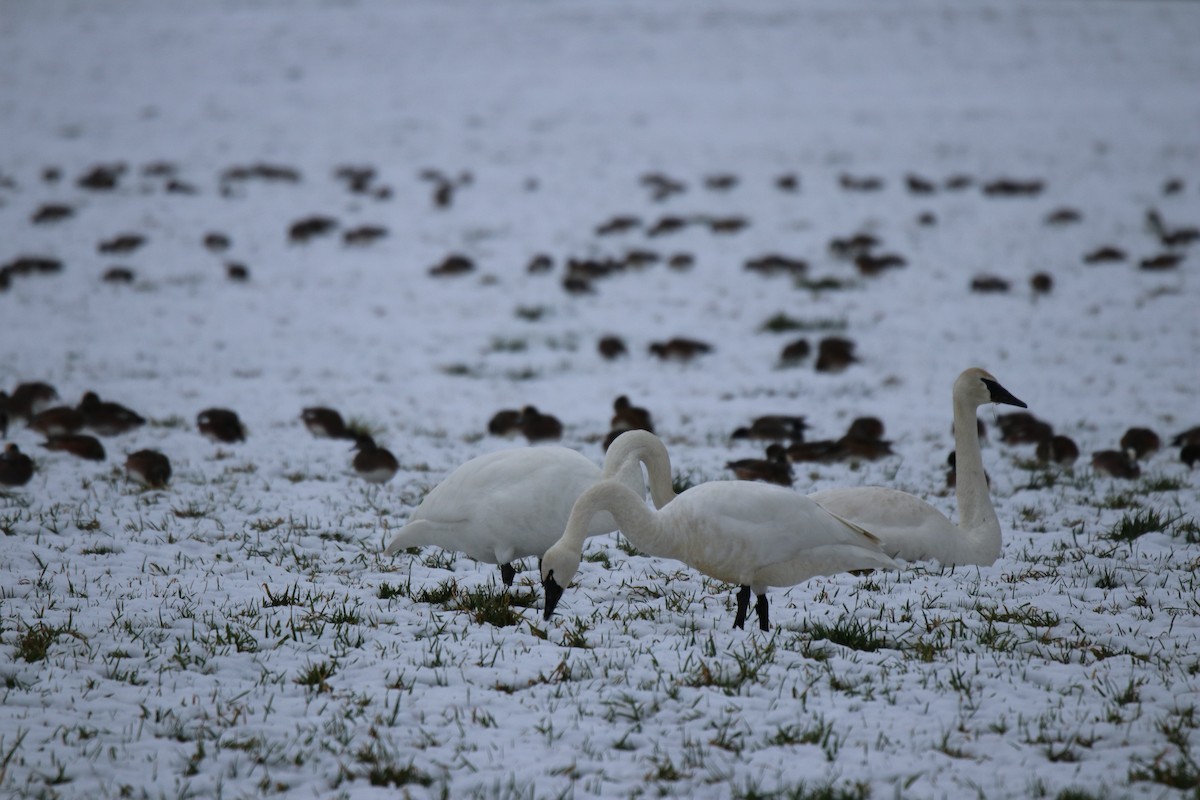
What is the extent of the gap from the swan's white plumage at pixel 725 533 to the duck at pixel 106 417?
601cm

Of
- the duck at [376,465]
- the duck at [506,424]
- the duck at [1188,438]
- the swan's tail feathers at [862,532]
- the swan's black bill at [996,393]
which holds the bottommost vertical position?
the swan's tail feathers at [862,532]

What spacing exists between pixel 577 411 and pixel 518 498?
→ 5.67m

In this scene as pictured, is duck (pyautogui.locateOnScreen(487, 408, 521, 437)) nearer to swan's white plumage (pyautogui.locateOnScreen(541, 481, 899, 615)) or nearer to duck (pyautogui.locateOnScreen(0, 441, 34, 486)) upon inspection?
duck (pyautogui.locateOnScreen(0, 441, 34, 486))

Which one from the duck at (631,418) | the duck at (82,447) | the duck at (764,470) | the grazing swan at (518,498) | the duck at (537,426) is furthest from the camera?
the duck at (631,418)

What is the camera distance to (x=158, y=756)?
3779mm

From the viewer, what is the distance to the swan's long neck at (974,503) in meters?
5.87

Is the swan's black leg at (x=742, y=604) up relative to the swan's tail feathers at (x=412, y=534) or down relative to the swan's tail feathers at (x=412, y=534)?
down

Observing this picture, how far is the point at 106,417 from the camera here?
9.22 meters

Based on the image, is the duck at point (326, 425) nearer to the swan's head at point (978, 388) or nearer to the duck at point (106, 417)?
the duck at point (106, 417)

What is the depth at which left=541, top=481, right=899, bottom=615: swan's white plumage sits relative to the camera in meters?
4.76

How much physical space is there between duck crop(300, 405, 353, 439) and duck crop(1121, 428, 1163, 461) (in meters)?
6.76

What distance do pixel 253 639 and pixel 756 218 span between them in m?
17.4

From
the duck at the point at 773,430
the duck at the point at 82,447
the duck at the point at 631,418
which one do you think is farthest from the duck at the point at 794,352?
the duck at the point at 82,447

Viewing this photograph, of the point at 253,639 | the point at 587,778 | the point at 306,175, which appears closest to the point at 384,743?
the point at 587,778
